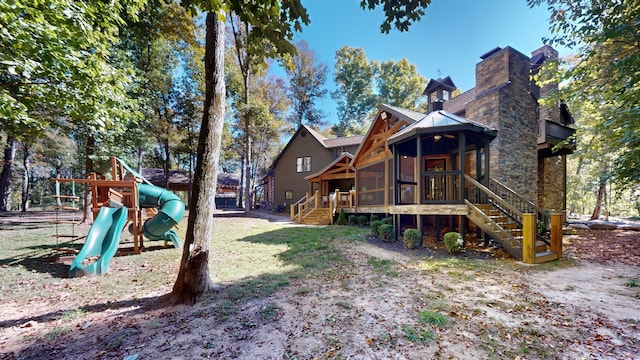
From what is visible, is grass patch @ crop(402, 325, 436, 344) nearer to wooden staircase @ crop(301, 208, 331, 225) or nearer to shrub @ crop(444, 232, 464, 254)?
shrub @ crop(444, 232, 464, 254)

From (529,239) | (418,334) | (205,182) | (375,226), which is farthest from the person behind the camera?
(375,226)

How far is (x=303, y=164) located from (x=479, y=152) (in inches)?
607

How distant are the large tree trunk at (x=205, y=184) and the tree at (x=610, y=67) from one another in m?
8.69

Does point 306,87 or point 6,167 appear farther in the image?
point 306,87

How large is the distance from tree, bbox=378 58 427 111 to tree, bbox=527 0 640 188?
21.4 m

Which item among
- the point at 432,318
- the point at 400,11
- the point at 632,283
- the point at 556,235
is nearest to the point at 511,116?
the point at 556,235

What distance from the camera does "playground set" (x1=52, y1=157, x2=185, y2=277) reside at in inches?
213

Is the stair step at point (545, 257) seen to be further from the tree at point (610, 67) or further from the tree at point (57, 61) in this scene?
the tree at point (57, 61)

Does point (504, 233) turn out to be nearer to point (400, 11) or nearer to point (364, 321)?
point (364, 321)

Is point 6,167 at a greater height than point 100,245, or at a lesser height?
greater

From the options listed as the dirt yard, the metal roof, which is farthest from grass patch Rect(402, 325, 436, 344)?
the metal roof

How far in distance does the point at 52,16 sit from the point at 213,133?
4139mm

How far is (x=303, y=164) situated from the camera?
72.0 ft

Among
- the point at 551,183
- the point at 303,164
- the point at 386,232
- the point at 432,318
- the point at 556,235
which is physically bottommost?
the point at 432,318
